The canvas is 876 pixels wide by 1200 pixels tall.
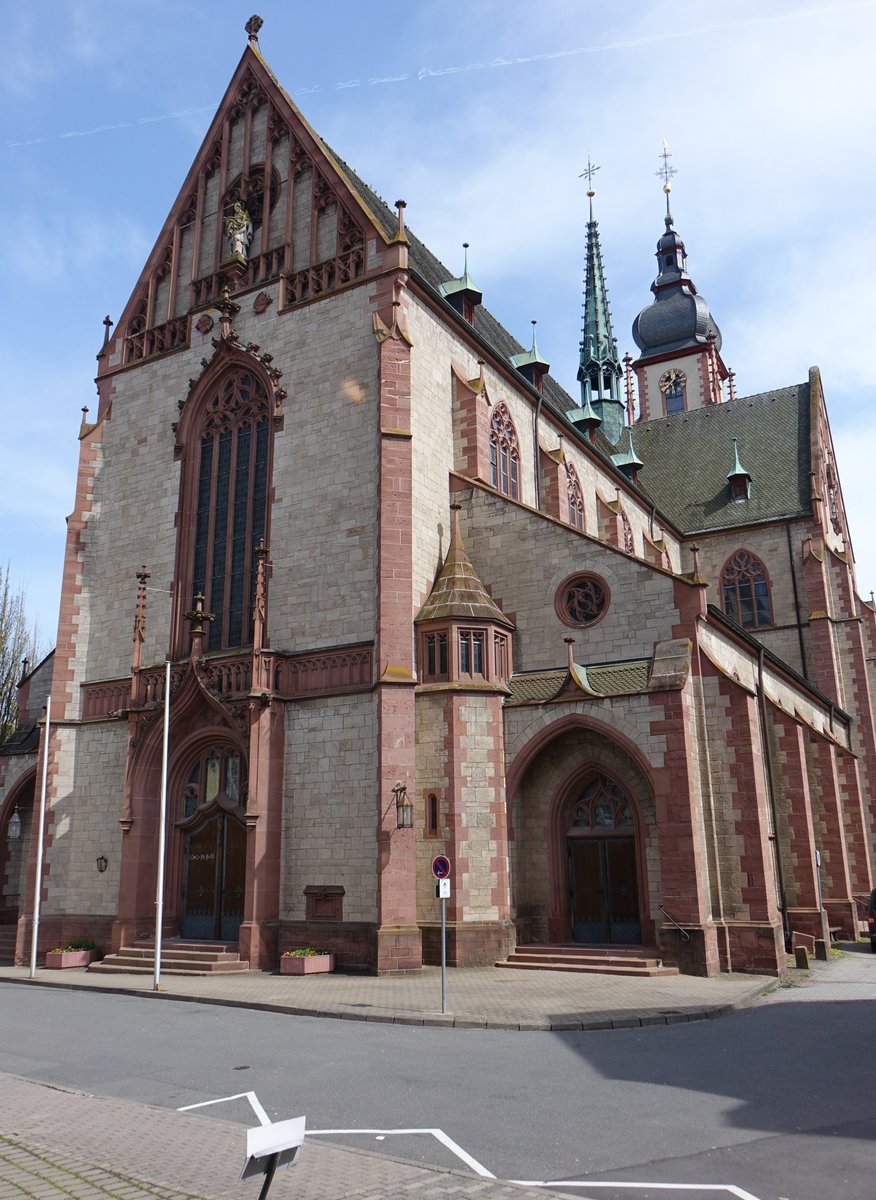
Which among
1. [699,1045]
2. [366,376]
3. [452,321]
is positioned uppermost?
[452,321]

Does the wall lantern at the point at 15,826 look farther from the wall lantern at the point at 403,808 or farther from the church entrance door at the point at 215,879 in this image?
the wall lantern at the point at 403,808

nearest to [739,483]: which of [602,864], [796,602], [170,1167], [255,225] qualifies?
[796,602]

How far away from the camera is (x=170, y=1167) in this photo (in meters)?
6.88

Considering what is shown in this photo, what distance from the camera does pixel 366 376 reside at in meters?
23.7

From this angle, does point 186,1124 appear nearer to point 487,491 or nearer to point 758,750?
point 758,750

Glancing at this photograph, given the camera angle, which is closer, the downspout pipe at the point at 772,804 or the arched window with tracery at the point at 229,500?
the downspout pipe at the point at 772,804

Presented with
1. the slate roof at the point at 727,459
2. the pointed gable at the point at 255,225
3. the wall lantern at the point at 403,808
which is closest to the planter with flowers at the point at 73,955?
the wall lantern at the point at 403,808

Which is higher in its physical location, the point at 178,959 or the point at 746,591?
the point at 746,591

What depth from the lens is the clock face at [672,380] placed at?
6122 cm

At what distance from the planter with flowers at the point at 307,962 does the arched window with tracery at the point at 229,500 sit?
25.1 feet

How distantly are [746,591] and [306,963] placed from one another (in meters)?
26.6

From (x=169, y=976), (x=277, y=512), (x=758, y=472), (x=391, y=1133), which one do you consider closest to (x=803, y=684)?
(x=758, y=472)

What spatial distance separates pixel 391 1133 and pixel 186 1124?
1707 millimetres

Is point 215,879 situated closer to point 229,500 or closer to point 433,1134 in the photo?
point 229,500
